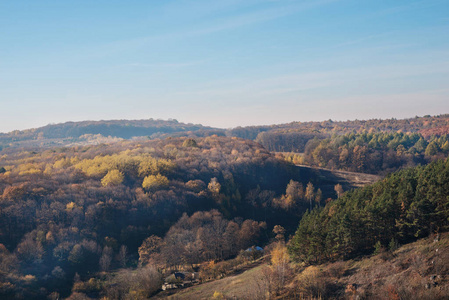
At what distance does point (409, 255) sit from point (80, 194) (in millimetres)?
76457

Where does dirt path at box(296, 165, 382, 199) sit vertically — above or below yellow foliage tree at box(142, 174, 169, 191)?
below

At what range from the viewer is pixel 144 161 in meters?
108

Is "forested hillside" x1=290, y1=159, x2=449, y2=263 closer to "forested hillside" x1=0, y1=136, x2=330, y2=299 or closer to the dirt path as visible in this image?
"forested hillside" x1=0, y1=136, x2=330, y2=299

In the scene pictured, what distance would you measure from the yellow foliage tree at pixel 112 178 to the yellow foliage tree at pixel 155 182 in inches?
304

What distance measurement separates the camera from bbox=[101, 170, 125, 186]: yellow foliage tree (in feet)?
308

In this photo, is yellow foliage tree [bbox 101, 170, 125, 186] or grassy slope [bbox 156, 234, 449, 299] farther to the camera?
yellow foliage tree [bbox 101, 170, 125, 186]

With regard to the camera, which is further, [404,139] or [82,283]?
[404,139]

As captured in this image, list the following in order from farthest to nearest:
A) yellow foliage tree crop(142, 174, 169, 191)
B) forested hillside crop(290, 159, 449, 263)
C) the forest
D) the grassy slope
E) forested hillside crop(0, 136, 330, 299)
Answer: yellow foliage tree crop(142, 174, 169, 191)
forested hillside crop(0, 136, 330, 299)
the forest
forested hillside crop(290, 159, 449, 263)
the grassy slope

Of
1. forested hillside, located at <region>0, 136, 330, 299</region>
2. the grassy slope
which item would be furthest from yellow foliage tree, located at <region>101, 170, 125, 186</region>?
the grassy slope

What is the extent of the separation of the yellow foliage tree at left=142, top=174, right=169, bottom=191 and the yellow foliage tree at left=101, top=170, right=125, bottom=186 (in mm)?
7732

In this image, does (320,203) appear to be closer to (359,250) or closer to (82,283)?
(359,250)

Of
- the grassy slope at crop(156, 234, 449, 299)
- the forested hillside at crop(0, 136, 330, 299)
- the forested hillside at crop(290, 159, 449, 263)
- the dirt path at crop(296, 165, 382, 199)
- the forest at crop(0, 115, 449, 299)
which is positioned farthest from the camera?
the dirt path at crop(296, 165, 382, 199)

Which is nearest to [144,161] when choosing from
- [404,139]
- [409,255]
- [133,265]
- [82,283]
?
[133,265]

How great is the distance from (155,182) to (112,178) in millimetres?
13377
